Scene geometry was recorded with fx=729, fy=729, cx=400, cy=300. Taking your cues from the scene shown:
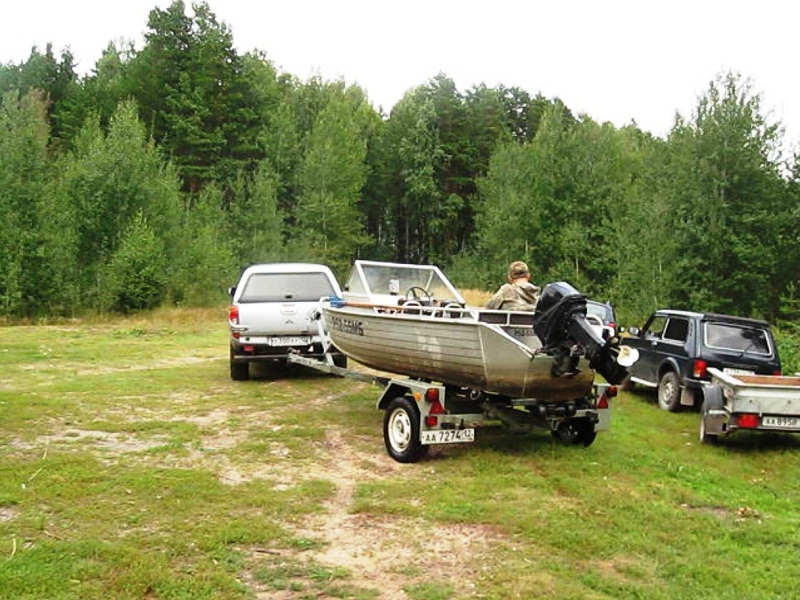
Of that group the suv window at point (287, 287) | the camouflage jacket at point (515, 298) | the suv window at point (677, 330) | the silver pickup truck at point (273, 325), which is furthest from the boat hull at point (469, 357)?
the suv window at point (677, 330)

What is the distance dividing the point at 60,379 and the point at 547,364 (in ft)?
28.4

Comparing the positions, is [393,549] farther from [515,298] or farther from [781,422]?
[781,422]

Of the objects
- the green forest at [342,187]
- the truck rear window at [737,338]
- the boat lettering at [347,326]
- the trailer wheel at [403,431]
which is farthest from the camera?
the green forest at [342,187]

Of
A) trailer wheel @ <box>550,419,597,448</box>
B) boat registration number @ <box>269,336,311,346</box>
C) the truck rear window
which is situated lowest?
trailer wheel @ <box>550,419,597,448</box>

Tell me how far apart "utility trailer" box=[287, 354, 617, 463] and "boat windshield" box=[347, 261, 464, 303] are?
2754mm

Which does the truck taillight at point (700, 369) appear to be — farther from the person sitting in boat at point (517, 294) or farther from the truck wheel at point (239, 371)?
the truck wheel at point (239, 371)

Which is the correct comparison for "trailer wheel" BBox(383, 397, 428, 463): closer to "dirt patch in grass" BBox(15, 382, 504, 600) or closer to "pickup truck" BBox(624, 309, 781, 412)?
"dirt patch in grass" BBox(15, 382, 504, 600)

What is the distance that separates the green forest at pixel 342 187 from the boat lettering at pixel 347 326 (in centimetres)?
1199

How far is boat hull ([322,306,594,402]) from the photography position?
6.60 meters

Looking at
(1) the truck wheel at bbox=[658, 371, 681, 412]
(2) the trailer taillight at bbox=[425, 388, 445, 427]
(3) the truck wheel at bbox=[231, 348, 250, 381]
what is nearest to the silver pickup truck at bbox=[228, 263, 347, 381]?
(3) the truck wheel at bbox=[231, 348, 250, 381]

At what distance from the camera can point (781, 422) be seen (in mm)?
8375

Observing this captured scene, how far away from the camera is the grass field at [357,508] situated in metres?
4.40

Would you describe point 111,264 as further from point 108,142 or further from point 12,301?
point 108,142

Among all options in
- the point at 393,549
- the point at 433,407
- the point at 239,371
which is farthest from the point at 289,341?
the point at 393,549
